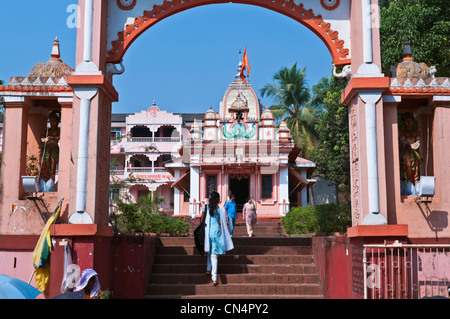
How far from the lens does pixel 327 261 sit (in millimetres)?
8961

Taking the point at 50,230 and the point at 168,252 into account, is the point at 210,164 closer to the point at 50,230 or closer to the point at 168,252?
the point at 168,252

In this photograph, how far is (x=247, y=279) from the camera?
9469 mm

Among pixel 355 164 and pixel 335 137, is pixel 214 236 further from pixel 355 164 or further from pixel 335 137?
pixel 335 137

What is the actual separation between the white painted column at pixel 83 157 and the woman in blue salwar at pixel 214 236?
2.18m

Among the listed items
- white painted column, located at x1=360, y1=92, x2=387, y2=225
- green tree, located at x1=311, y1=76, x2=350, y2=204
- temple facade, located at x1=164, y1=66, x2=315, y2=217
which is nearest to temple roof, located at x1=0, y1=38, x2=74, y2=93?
white painted column, located at x1=360, y1=92, x2=387, y2=225

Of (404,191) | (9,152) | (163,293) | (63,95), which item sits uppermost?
(63,95)

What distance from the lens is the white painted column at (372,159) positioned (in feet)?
26.5

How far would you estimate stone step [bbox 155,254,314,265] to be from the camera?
1004 centimetres

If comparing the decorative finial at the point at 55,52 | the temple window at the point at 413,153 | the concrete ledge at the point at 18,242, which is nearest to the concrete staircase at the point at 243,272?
the concrete ledge at the point at 18,242

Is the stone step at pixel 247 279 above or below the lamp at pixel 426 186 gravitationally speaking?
below

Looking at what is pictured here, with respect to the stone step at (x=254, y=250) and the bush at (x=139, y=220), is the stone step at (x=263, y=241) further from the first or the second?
the bush at (x=139, y=220)

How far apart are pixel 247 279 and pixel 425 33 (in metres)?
8.12
